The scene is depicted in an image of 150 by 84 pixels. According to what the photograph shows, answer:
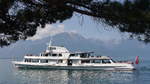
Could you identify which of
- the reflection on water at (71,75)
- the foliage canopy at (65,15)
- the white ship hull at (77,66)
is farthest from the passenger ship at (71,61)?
the foliage canopy at (65,15)

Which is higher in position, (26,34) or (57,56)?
(57,56)

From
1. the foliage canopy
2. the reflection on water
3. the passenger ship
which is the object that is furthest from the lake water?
the foliage canopy

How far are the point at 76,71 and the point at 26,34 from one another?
161 feet

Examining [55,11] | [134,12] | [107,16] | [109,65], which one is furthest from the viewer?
[109,65]

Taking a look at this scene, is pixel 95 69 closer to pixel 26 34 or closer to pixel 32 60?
pixel 32 60

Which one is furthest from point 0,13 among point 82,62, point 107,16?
point 82,62

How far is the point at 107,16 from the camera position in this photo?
8.11 meters

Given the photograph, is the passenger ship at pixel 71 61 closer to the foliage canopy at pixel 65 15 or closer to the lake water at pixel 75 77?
the lake water at pixel 75 77

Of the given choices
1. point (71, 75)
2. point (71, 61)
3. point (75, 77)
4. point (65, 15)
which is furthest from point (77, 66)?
point (65, 15)

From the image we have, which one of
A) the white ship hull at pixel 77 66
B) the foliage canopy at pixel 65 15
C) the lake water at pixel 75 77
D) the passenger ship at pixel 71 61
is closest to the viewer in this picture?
the foliage canopy at pixel 65 15

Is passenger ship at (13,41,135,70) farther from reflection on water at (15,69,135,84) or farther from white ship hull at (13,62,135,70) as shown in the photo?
reflection on water at (15,69,135,84)

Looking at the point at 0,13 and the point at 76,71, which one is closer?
the point at 0,13

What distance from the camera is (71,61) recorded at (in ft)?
195

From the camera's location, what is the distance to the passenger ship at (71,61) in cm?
5744
